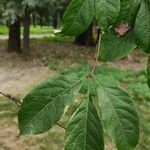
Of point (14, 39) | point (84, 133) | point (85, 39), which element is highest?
point (84, 133)

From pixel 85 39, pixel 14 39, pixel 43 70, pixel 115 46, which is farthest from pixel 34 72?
pixel 115 46

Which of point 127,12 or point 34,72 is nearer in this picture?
point 127,12

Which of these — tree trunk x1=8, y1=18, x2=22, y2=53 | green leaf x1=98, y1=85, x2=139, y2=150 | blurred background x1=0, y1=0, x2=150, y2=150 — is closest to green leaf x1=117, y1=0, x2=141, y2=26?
green leaf x1=98, y1=85, x2=139, y2=150

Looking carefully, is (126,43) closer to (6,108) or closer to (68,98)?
(68,98)

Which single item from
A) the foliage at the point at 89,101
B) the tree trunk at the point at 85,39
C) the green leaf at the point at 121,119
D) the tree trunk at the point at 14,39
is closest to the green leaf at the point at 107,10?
the foliage at the point at 89,101

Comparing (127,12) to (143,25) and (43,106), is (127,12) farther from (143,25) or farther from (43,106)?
(43,106)

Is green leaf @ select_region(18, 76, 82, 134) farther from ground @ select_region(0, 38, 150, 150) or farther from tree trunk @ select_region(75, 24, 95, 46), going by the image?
tree trunk @ select_region(75, 24, 95, 46)

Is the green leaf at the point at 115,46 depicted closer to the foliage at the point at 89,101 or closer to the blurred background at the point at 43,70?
the foliage at the point at 89,101
